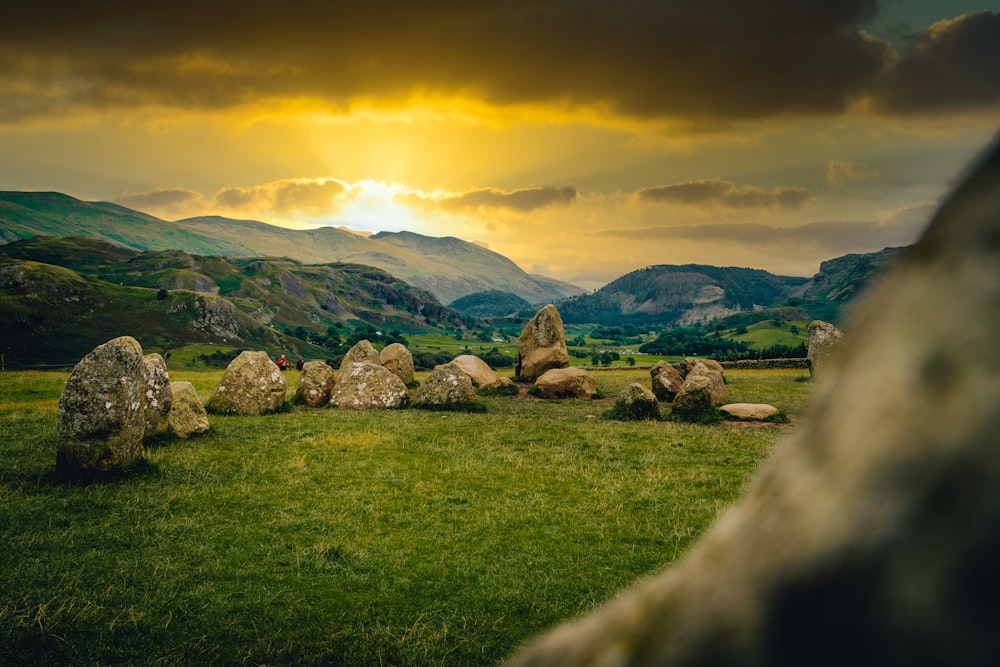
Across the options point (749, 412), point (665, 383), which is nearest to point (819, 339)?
point (665, 383)

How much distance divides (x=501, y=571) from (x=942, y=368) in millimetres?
8879

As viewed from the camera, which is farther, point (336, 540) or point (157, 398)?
point (157, 398)

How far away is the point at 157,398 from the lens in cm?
1627

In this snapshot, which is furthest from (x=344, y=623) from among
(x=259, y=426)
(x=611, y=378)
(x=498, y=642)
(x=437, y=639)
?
(x=611, y=378)

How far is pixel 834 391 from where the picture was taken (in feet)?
2.97

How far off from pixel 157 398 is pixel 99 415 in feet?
14.3

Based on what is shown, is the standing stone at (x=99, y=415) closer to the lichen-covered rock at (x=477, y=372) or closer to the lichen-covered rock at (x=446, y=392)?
the lichen-covered rock at (x=446, y=392)

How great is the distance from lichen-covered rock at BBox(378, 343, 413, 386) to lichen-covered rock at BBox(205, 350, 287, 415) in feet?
39.5

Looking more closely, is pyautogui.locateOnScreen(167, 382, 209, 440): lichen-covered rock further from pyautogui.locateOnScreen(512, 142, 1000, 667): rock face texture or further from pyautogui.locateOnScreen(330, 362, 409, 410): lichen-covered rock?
pyautogui.locateOnScreen(512, 142, 1000, 667): rock face texture

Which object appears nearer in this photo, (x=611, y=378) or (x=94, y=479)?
(x=94, y=479)

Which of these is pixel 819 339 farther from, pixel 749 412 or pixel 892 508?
pixel 892 508

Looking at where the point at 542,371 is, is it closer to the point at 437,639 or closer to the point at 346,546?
the point at 346,546

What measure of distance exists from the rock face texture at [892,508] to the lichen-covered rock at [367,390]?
80.4 feet

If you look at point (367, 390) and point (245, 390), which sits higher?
point (245, 390)
